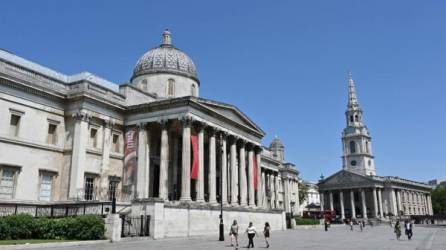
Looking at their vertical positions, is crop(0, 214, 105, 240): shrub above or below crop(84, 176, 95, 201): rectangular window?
below

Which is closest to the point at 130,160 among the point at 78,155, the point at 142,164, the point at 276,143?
the point at 142,164

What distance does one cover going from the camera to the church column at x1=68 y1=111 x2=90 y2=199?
3102 centimetres

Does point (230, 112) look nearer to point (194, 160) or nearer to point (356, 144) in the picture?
point (194, 160)

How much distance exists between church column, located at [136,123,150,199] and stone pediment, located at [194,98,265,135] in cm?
568

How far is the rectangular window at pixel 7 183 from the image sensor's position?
28.0 m

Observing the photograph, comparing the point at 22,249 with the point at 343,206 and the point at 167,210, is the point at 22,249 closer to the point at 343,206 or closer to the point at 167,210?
the point at 167,210

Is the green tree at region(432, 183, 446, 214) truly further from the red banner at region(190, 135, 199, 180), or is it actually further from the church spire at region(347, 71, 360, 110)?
the red banner at region(190, 135, 199, 180)

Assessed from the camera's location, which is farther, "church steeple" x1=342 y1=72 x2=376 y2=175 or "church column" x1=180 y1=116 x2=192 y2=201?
"church steeple" x1=342 y1=72 x2=376 y2=175

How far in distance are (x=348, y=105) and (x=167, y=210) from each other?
364ft

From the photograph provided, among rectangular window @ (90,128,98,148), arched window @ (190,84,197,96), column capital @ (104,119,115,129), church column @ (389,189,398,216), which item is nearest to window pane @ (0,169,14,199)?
rectangular window @ (90,128,98,148)

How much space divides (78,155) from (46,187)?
336 centimetres

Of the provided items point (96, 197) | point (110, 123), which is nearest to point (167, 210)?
point (96, 197)

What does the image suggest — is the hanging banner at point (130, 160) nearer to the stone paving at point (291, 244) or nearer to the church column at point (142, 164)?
the church column at point (142, 164)

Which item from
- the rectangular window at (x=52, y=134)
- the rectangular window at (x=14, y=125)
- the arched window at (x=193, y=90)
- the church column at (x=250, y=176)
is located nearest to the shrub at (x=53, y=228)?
the rectangular window at (x=14, y=125)
